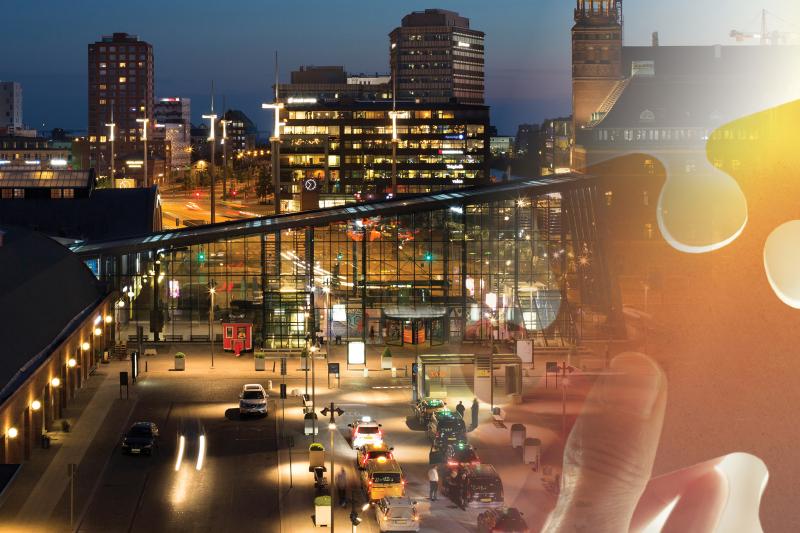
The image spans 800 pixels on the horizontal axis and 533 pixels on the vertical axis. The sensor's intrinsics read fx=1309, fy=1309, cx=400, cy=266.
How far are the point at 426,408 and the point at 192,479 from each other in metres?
13.8

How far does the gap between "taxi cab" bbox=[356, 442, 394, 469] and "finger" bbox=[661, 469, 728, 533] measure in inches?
433

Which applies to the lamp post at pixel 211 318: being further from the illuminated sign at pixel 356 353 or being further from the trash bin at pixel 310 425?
the trash bin at pixel 310 425

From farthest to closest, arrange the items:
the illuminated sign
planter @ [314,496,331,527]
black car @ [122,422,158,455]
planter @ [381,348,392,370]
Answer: planter @ [381,348,392,370], the illuminated sign, black car @ [122,422,158,455], planter @ [314,496,331,527]

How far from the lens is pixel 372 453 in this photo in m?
49.9

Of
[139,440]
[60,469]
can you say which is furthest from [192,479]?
[60,469]

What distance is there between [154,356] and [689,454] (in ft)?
117

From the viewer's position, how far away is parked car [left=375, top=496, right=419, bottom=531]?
42250mm

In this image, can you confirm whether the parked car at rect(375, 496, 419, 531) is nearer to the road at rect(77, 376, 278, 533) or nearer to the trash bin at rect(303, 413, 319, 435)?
the road at rect(77, 376, 278, 533)

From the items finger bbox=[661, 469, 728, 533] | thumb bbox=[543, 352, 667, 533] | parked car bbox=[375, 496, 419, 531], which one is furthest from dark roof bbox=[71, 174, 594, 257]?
parked car bbox=[375, 496, 419, 531]

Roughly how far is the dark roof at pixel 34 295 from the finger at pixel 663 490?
76.7 feet

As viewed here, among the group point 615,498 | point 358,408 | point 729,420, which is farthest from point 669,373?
point 615,498

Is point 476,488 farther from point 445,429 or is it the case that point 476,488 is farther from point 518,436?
point 518,436

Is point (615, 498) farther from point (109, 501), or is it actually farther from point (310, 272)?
point (310, 272)

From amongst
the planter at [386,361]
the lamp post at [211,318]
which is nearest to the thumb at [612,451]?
the planter at [386,361]
